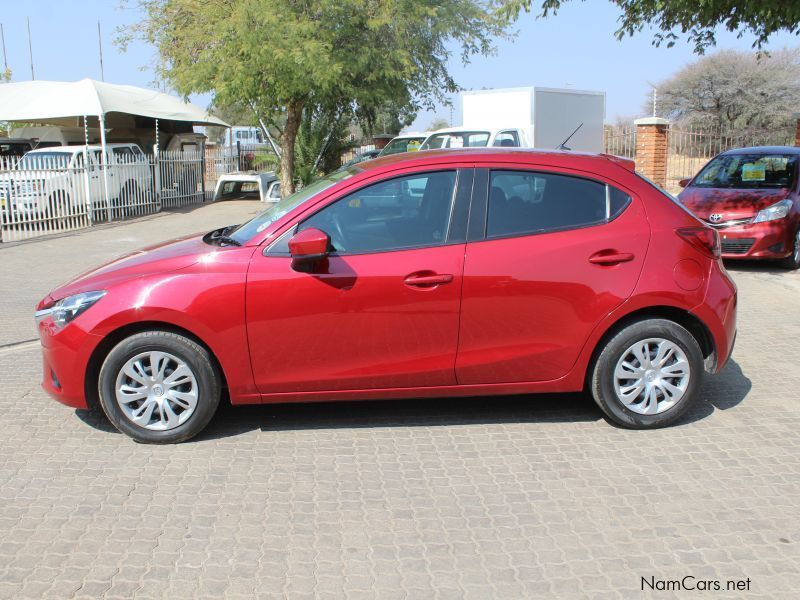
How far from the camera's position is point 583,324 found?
4871 mm

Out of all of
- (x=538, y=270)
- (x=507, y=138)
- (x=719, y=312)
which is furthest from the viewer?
(x=507, y=138)

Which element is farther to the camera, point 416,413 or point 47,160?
point 47,160

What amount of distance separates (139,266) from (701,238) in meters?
3.53

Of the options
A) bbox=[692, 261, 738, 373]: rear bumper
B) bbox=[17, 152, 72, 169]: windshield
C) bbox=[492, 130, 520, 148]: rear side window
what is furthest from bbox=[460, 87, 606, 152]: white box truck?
bbox=[692, 261, 738, 373]: rear bumper

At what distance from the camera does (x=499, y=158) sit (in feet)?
16.4

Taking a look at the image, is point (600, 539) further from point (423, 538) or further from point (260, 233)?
point (260, 233)

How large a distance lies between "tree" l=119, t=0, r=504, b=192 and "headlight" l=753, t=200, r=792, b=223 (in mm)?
9672

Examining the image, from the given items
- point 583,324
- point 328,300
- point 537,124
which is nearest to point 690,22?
point 537,124

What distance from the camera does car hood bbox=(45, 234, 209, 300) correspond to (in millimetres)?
4762

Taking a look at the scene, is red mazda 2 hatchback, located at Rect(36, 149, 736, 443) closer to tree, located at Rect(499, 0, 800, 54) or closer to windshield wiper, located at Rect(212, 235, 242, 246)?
windshield wiper, located at Rect(212, 235, 242, 246)

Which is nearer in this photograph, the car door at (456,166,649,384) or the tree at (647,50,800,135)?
the car door at (456,166,649,384)

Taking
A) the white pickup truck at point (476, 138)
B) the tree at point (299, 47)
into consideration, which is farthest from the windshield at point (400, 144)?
the white pickup truck at point (476, 138)

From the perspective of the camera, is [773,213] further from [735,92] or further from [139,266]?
[735,92]

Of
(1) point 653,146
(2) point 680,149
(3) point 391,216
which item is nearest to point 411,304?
(3) point 391,216
